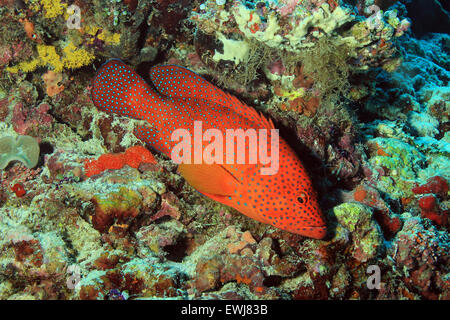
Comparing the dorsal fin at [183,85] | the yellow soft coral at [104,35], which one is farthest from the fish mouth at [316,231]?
the yellow soft coral at [104,35]

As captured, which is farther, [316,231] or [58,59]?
[58,59]

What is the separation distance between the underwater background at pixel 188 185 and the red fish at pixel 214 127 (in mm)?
234

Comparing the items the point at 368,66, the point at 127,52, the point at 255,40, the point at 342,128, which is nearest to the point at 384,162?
the point at 342,128

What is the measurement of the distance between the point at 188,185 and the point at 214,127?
965mm

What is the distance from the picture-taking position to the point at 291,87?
→ 15.0 feet

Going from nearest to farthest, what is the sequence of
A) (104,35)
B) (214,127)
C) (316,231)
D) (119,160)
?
(316,231) → (214,127) → (119,160) → (104,35)

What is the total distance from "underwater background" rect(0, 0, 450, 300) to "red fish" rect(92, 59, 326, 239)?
0.23 meters

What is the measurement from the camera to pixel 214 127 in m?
3.75

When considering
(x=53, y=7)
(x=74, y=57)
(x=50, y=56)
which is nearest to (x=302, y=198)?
(x=74, y=57)

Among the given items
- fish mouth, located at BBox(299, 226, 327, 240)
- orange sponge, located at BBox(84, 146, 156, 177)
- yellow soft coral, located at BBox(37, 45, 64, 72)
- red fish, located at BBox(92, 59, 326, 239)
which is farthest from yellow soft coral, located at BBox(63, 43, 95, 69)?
fish mouth, located at BBox(299, 226, 327, 240)

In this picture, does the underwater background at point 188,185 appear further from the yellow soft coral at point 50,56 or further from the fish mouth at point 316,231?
the fish mouth at point 316,231

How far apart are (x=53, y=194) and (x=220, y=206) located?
2.29 meters

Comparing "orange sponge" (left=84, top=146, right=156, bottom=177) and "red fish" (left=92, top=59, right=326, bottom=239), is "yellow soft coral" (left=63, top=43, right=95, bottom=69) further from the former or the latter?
"orange sponge" (left=84, top=146, right=156, bottom=177)

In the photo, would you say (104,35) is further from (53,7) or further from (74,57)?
(53,7)
